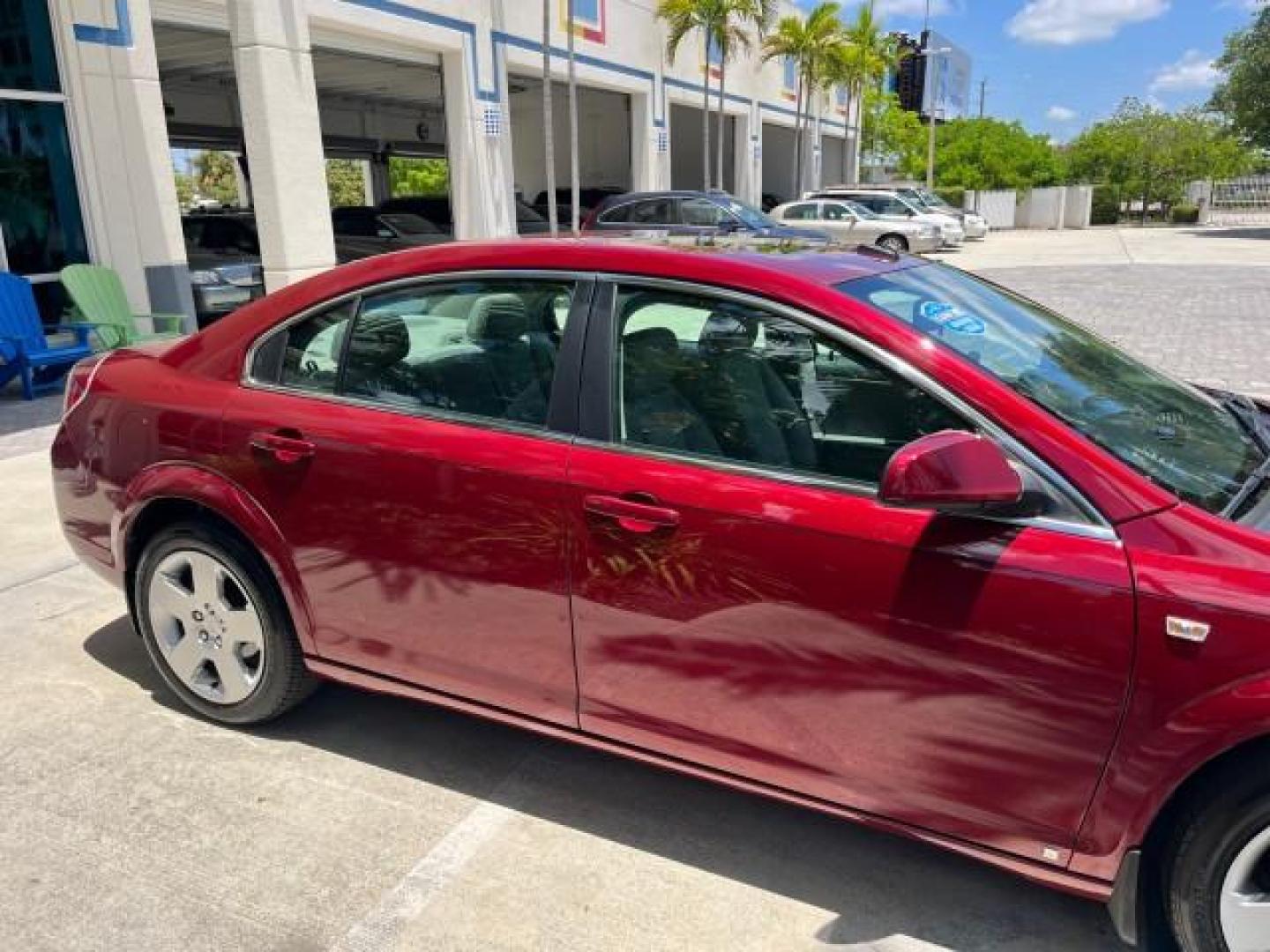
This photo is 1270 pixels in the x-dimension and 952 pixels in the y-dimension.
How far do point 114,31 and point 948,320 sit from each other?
10058 mm

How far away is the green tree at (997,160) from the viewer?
4784 centimetres

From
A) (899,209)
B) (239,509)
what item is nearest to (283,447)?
(239,509)

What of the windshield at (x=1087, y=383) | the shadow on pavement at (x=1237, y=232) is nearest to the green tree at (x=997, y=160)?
the shadow on pavement at (x=1237, y=232)

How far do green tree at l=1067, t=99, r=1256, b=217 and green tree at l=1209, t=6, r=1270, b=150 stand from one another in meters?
12.2

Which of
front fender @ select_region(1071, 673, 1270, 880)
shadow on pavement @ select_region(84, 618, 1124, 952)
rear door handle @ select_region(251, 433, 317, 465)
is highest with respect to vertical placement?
rear door handle @ select_region(251, 433, 317, 465)

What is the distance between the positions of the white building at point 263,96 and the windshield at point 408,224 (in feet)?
2.97

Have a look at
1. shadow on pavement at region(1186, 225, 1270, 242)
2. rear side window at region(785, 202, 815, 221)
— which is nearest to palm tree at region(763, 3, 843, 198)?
rear side window at region(785, 202, 815, 221)

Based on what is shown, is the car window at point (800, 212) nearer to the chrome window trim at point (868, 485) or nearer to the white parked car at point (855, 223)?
the white parked car at point (855, 223)

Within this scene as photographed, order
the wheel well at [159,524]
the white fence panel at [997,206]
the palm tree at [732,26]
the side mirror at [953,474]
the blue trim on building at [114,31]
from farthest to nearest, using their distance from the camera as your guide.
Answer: the white fence panel at [997,206] < the palm tree at [732,26] < the blue trim on building at [114,31] < the wheel well at [159,524] < the side mirror at [953,474]

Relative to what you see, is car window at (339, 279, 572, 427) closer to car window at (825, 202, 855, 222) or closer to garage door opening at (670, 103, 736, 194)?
car window at (825, 202, 855, 222)

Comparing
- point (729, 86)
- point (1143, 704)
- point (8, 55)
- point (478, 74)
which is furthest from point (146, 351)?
point (729, 86)

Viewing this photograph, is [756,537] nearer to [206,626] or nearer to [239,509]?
[239,509]

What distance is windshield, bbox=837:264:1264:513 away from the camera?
7.23 ft

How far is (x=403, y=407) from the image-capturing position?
2.83 meters
